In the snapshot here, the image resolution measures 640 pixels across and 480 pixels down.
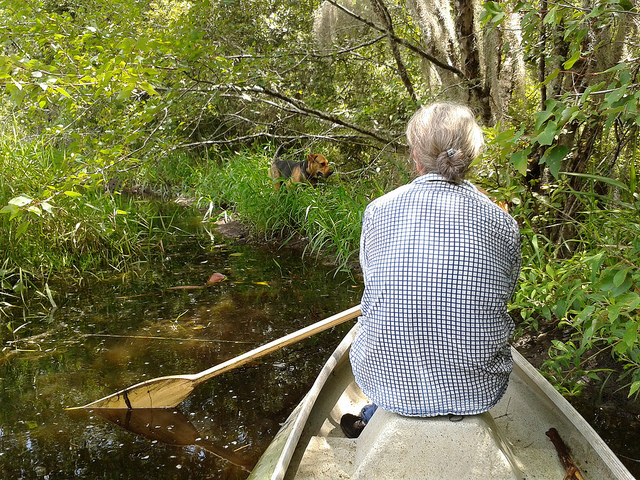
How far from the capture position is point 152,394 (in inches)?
117

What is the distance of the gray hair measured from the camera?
1817 millimetres

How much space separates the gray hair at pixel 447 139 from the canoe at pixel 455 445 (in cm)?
81

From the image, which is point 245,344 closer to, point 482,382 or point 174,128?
point 482,382

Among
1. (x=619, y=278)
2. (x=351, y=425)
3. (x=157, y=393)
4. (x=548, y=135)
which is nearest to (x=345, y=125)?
(x=157, y=393)

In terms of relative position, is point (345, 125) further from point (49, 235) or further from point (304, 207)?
point (49, 235)

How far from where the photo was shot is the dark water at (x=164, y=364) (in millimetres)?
2635

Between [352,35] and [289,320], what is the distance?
346 cm

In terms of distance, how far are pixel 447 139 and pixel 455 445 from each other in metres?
0.96

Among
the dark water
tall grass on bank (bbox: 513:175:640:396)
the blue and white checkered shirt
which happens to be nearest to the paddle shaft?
the dark water

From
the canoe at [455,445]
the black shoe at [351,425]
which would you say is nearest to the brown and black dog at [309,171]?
the canoe at [455,445]

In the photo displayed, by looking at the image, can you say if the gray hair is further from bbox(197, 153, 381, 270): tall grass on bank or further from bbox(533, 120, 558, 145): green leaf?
bbox(197, 153, 381, 270): tall grass on bank

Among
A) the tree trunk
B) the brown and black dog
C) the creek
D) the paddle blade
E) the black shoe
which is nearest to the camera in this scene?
the black shoe

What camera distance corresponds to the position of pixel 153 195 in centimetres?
988

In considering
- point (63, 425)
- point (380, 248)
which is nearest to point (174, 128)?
point (63, 425)
